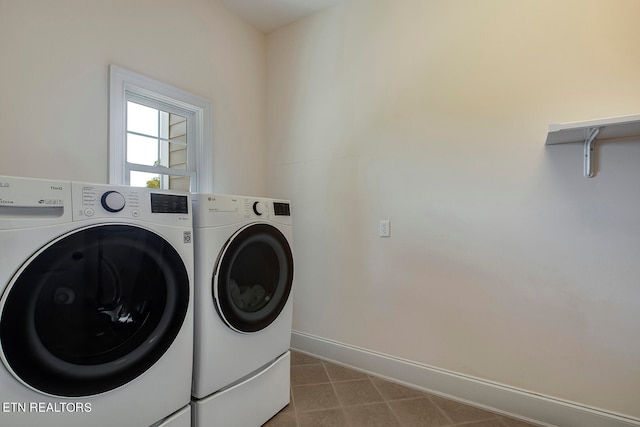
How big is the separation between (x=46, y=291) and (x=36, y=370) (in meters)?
0.22

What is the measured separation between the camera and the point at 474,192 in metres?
1.73

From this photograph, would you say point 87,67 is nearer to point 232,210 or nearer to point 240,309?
point 232,210

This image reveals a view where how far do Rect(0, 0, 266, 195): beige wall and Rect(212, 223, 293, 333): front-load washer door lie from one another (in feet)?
3.15

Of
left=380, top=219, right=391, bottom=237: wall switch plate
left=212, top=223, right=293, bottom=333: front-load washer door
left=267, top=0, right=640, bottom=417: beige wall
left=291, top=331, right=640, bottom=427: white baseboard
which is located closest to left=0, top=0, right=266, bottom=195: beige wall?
left=267, top=0, right=640, bottom=417: beige wall

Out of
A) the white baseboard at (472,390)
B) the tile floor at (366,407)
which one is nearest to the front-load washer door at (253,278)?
the tile floor at (366,407)

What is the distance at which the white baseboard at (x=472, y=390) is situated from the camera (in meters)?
1.46

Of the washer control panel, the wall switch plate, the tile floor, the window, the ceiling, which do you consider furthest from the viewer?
the ceiling

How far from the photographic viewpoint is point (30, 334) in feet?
2.69

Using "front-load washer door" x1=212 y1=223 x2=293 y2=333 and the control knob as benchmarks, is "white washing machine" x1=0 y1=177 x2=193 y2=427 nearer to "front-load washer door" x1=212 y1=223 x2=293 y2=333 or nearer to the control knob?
the control knob

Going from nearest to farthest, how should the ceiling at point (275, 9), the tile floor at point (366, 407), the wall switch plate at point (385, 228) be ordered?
the tile floor at point (366, 407), the wall switch plate at point (385, 228), the ceiling at point (275, 9)

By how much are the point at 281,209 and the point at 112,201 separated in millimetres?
822

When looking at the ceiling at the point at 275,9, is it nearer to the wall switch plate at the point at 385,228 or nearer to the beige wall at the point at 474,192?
the beige wall at the point at 474,192

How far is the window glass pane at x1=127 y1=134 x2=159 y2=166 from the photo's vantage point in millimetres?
1905

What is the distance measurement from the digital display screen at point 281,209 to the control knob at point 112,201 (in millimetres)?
739
